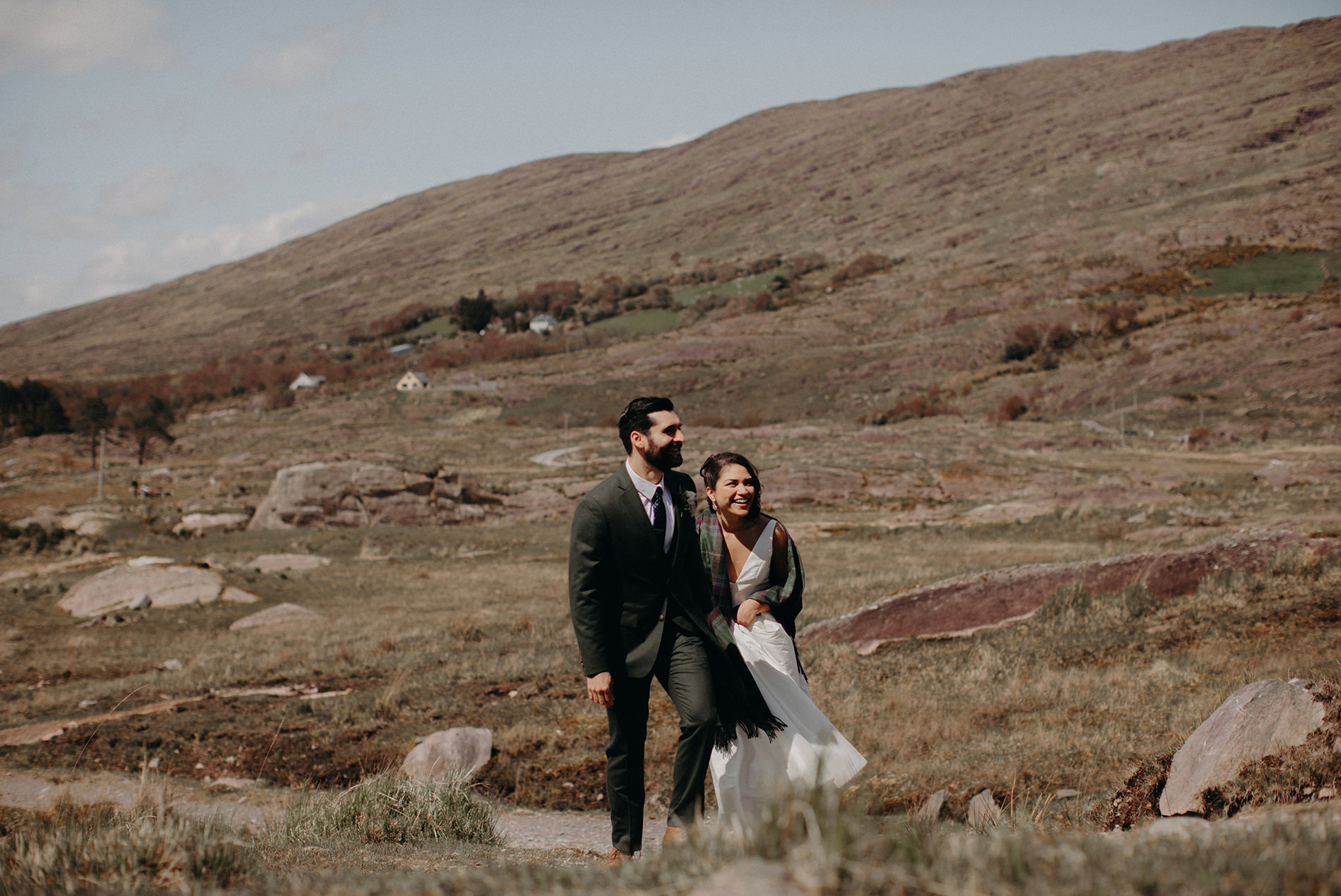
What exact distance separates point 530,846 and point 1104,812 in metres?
3.24

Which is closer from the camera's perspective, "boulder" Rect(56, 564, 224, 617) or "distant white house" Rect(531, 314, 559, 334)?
"boulder" Rect(56, 564, 224, 617)

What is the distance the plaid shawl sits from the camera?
170 inches

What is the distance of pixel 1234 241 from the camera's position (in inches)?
3049

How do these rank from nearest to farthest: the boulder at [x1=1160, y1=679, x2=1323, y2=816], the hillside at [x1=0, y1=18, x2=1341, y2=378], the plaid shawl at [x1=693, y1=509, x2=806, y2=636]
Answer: the boulder at [x1=1160, y1=679, x2=1323, y2=816] < the plaid shawl at [x1=693, y1=509, x2=806, y2=636] < the hillside at [x1=0, y1=18, x2=1341, y2=378]

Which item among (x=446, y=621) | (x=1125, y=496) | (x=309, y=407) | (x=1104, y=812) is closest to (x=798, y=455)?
(x=1125, y=496)

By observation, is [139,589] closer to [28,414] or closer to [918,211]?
[28,414]

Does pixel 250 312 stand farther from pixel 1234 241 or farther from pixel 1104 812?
pixel 1104 812

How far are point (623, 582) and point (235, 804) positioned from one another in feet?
13.4

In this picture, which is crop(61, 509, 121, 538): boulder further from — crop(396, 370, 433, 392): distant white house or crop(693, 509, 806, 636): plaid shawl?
crop(396, 370, 433, 392): distant white house

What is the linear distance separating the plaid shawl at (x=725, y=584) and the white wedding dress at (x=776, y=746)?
0.47 ft

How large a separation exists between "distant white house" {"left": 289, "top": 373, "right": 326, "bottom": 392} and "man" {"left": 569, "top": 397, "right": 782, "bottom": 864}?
319 ft

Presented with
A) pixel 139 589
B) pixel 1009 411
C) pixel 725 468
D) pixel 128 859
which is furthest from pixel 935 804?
pixel 1009 411

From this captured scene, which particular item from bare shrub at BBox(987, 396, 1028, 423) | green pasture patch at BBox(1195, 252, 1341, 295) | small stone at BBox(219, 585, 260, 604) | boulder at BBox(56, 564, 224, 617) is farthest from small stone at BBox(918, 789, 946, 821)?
green pasture patch at BBox(1195, 252, 1341, 295)

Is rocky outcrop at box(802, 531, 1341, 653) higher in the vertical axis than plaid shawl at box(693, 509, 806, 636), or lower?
lower
